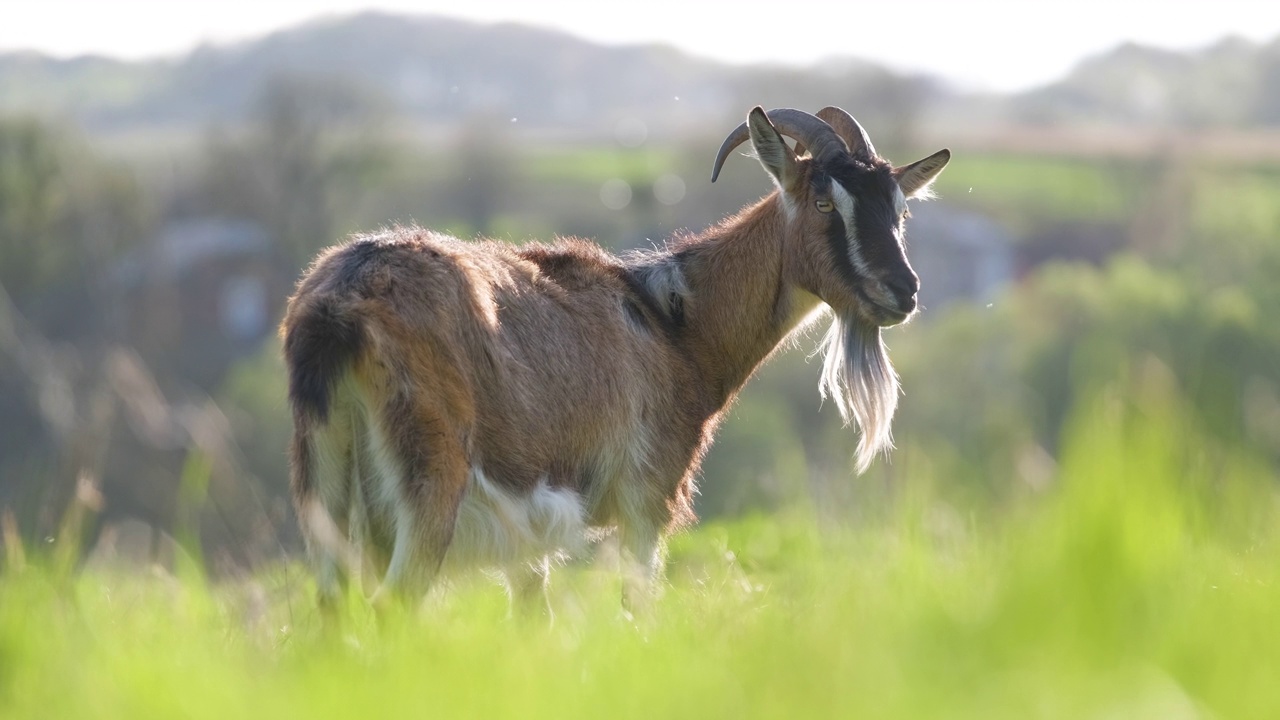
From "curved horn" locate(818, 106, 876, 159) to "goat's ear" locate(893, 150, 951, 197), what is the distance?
17 centimetres

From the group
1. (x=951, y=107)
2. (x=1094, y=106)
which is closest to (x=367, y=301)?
(x=951, y=107)

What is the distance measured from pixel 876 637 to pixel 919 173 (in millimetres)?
3605

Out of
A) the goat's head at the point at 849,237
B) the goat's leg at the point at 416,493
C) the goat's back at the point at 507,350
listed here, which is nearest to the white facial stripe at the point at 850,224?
the goat's head at the point at 849,237

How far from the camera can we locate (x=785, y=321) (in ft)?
19.4

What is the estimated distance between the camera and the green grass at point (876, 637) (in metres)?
2.51

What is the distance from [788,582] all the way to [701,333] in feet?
6.58

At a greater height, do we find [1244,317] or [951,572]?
[951,572]

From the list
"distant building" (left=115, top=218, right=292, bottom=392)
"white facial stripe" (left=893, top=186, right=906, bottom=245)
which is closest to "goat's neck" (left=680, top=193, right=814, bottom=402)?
"white facial stripe" (left=893, top=186, right=906, bottom=245)

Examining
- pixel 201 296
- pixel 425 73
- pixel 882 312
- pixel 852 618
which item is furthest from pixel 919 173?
pixel 425 73

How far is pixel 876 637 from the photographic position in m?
2.74

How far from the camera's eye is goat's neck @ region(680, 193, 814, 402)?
19.2 feet

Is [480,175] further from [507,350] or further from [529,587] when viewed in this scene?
[507,350]

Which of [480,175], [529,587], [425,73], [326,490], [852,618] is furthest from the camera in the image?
[425,73]

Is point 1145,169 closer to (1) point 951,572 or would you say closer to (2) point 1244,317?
(2) point 1244,317
